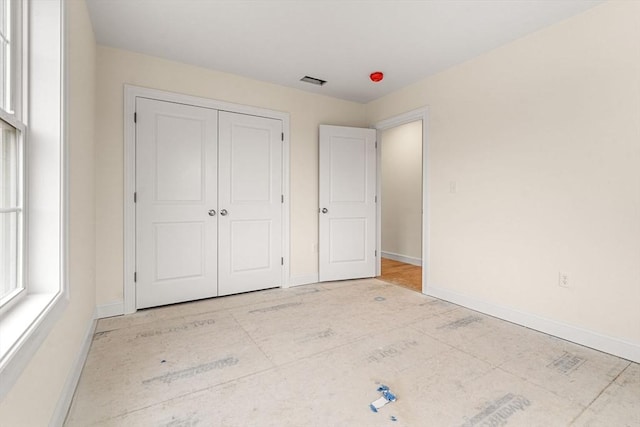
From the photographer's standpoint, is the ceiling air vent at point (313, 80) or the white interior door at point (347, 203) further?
the white interior door at point (347, 203)

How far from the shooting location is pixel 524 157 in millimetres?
2555

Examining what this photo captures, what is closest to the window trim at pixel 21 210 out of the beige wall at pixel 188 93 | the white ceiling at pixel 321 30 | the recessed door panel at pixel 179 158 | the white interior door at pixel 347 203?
the white ceiling at pixel 321 30

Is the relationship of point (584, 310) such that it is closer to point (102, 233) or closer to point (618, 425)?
point (618, 425)

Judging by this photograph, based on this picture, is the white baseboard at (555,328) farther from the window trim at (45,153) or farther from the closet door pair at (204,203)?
the window trim at (45,153)

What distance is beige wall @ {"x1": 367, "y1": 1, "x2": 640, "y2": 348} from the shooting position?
2.05 m

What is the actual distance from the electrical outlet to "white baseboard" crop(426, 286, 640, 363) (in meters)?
0.29

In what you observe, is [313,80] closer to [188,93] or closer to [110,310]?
[188,93]

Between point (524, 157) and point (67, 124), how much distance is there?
3109 mm

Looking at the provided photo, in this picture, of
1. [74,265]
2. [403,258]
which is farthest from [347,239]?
[74,265]

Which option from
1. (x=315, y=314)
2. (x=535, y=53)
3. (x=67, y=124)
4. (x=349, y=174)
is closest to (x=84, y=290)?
(x=67, y=124)

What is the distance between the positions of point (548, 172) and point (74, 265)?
3.29 m

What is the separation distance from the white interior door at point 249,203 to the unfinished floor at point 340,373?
0.67 metres

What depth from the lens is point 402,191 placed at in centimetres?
536

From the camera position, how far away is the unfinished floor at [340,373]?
147 centimetres
